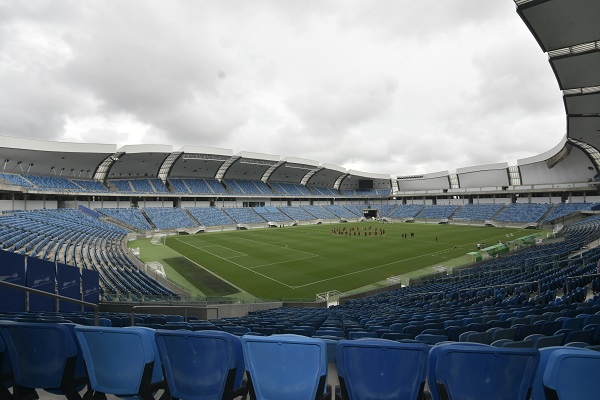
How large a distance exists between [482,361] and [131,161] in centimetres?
6055

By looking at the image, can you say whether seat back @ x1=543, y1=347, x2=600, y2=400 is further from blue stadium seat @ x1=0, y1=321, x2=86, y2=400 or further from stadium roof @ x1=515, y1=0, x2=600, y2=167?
stadium roof @ x1=515, y1=0, x2=600, y2=167

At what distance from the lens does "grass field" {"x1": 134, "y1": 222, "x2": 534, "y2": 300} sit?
67.9 feet

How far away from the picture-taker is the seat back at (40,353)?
8.36 feet

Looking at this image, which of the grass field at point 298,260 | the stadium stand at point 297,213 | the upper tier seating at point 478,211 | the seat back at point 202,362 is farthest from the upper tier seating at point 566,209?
the seat back at point 202,362

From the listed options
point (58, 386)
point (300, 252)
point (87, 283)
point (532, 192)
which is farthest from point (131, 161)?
point (532, 192)

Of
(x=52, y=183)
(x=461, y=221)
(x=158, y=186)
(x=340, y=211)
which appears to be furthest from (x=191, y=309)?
(x=340, y=211)

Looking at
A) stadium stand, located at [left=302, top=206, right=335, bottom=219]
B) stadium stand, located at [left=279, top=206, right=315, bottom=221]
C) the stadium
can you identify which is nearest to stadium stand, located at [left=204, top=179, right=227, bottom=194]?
the stadium

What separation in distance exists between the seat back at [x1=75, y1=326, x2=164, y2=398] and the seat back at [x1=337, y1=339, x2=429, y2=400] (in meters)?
1.70

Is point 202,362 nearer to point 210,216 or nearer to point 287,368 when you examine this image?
point 287,368

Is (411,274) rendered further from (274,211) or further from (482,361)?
(274,211)

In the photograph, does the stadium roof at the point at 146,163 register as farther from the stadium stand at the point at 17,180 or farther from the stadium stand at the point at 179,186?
the stadium stand at the point at 17,180

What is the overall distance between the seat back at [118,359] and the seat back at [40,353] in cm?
15

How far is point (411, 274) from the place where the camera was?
23359mm

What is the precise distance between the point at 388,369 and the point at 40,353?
9.86ft
